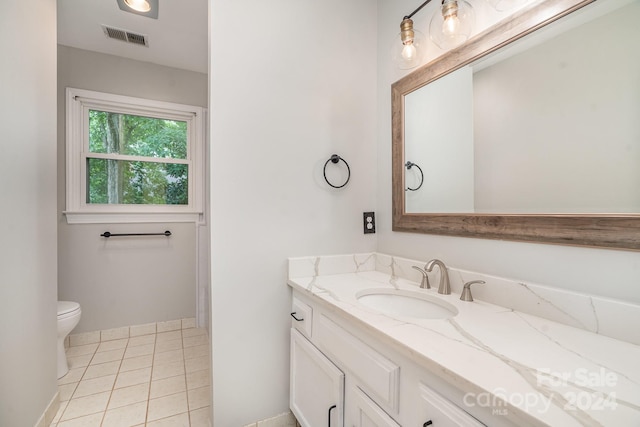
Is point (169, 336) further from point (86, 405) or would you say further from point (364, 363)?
point (364, 363)

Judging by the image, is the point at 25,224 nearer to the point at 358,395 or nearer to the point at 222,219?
the point at 222,219

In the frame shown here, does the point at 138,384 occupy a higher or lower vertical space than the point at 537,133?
lower

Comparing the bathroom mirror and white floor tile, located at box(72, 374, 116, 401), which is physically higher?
the bathroom mirror

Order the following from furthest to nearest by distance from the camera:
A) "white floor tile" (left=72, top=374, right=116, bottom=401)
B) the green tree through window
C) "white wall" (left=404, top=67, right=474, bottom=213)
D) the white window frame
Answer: the green tree through window → the white window frame → "white floor tile" (left=72, top=374, right=116, bottom=401) → "white wall" (left=404, top=67, right=474, bottom=213)

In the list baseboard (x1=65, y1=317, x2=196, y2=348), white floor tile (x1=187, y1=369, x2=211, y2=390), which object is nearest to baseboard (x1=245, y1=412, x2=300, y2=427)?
white floor tile (x1=187, y1=369, x2=211, y2=390)

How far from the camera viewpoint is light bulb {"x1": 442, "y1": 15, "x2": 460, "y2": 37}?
112 centimetres

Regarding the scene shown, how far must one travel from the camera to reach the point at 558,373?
58 centimetres

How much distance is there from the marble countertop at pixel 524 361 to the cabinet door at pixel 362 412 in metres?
0.24

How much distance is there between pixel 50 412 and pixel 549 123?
2.73 m

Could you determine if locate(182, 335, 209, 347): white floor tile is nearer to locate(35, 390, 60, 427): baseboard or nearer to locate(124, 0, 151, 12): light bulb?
locate(35, 390, 60, 427): baseboard

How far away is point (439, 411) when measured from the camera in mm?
652


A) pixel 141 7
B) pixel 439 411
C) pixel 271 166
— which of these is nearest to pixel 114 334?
pixel 271 166

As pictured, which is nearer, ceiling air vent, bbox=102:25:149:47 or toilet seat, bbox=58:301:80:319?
toilet seat, bbox=58:301:80:319

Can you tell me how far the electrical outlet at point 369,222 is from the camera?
5.53 ft
